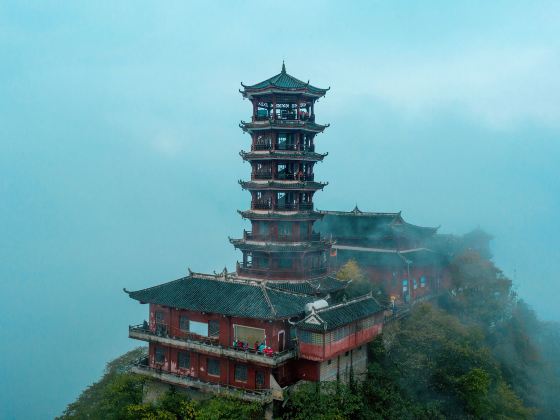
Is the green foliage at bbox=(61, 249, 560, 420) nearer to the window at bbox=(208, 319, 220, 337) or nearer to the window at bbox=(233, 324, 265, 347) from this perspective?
the window at bbox=(233, 324, 265, 347)

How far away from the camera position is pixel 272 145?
43969 mm

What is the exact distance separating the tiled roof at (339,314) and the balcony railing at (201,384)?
4725 mm

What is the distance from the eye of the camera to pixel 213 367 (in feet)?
119

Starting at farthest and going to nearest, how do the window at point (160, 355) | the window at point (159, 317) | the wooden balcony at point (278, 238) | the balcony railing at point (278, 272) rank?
the wooden balcony at point (278, 238) < the balcony railing at point (278, 272) < the window at point (159, 317) < the window at point (160, 355)

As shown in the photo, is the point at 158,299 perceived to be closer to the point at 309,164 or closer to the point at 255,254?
the point at 255,254

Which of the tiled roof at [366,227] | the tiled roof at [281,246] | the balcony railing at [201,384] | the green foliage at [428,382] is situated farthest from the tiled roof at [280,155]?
the balcony railing at [201,384]

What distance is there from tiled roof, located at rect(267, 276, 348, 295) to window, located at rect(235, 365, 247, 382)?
688 cm

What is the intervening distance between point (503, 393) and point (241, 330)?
20.6m

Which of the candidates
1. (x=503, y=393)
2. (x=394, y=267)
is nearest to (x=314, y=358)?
(x=503, y=393)

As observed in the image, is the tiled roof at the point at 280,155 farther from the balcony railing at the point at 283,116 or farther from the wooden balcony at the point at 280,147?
the balcony railing at the point at 283,116

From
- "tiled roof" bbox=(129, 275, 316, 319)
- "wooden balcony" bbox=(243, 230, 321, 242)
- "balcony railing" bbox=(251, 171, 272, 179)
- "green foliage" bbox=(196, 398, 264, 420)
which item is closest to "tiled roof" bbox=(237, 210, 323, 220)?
"wooden balcony" bbox=(243, 230, 321, 242)

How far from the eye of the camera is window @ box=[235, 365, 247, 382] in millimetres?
35094

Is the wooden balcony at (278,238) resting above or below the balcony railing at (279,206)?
below

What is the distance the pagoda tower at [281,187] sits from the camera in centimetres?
4306
